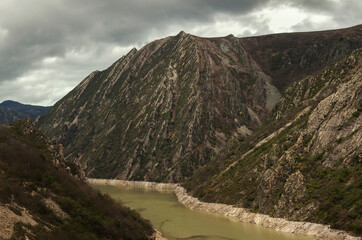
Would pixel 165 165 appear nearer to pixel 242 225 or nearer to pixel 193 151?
pixel 193 151

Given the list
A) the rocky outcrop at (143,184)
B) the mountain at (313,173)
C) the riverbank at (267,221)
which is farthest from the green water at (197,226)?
the rocky outcrop at (143,184)

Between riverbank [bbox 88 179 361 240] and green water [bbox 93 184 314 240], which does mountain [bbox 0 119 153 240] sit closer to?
green water [bbox 93 184 314 240]

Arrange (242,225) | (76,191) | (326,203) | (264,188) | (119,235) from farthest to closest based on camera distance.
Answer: (264,188)
(242,225)
(326,203)
(76,191)
(119,235)

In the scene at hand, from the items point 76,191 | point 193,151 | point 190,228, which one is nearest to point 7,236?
point 76,191

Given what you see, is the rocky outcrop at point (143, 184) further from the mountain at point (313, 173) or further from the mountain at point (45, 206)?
the mountain at point (45, 206)

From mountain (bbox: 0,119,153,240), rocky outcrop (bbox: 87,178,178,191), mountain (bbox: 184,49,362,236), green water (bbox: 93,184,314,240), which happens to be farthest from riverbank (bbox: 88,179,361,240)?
rocky outcrop (bbox: 87,178,178,191)

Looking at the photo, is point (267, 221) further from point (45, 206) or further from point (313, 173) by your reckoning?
point (45, 206)
